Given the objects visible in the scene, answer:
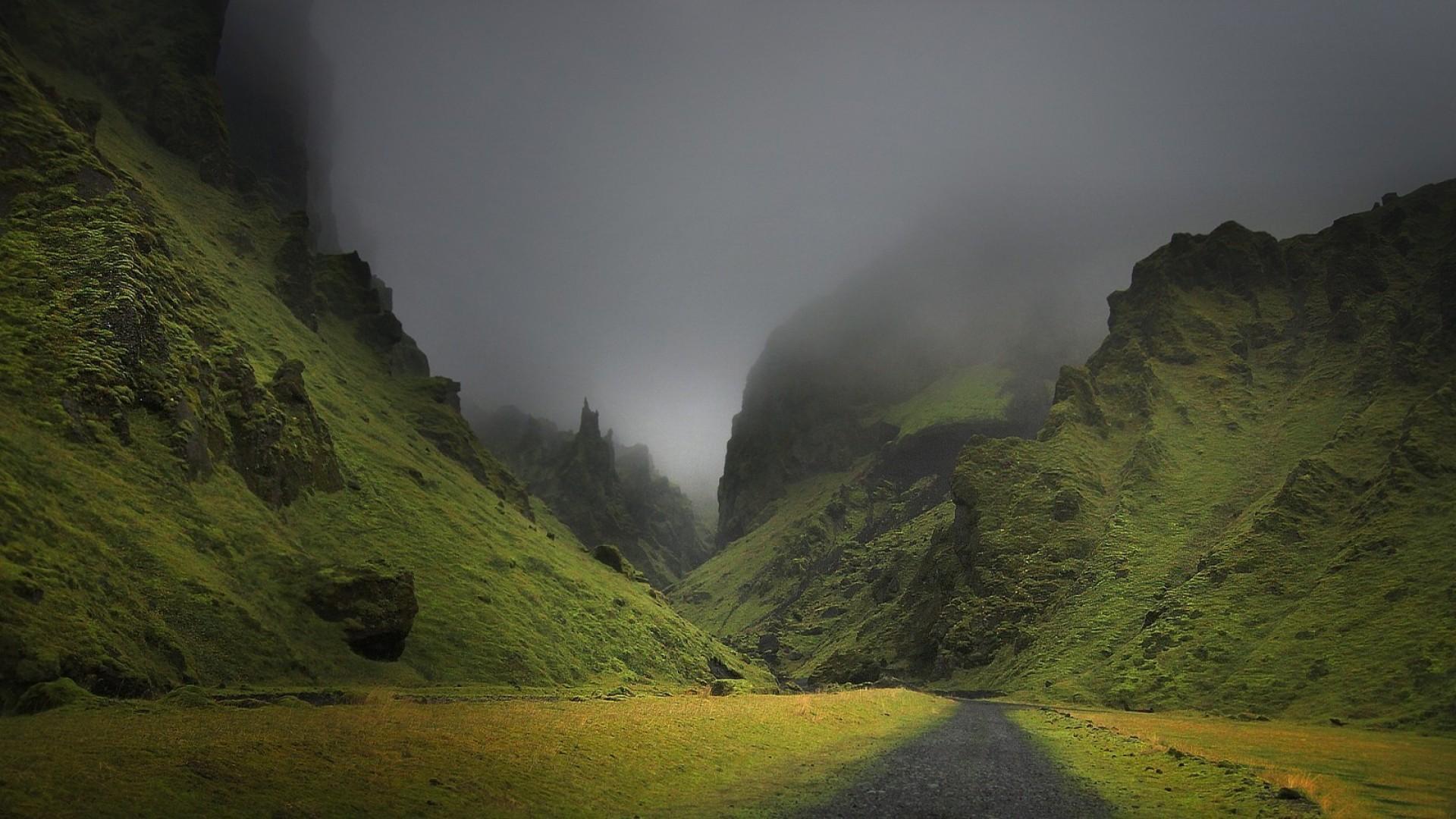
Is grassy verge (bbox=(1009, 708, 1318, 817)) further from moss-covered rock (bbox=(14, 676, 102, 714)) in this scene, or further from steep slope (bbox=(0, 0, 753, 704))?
steep slope (bbox=(0, 0, 753, 704))

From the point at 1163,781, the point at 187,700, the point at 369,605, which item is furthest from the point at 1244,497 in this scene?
the point at 187,700

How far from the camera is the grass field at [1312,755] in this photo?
21.8m

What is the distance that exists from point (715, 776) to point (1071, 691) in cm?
8461

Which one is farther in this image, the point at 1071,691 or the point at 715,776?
the point at 1071,691

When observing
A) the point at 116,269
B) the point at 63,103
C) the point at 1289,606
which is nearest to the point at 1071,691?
the point at 1289,606

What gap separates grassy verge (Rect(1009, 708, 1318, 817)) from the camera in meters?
20.2

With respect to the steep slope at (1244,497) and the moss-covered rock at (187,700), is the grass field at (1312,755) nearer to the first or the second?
the steep slope at (1244,497)

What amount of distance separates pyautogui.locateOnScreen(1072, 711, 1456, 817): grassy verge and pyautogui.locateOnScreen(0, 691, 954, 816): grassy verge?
14916 mm

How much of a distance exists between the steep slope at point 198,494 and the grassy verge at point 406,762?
11.3m

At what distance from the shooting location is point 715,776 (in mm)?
23266

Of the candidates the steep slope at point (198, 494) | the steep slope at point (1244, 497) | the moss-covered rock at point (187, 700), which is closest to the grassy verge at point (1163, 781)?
the moss-covered rock at point (187, 700)

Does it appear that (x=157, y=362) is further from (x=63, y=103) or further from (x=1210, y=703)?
(x=1210, y=703)

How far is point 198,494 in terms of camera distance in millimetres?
48938

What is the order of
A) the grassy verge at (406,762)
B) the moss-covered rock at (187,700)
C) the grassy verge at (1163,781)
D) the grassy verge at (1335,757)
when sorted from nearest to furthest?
1. the grassy verge at (406,762)
2. the grassy verge at (1163,781)
3. the grassy verge at (1335,757)
4. the moss-covered rock at (187,700)
